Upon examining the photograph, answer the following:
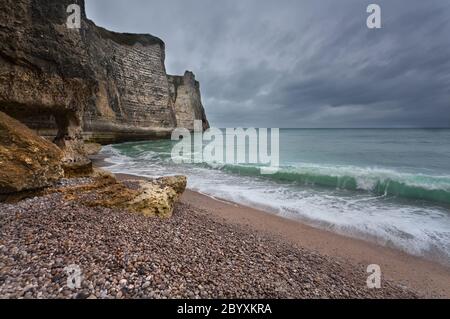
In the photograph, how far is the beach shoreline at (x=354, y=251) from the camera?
290cm

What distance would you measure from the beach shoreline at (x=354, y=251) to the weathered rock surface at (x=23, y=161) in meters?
3.19

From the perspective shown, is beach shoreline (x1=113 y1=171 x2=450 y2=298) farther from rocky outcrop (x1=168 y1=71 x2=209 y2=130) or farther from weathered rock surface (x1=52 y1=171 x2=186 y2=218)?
rocky outcrop (x1=168 y1=71 x2=209 y2=130)

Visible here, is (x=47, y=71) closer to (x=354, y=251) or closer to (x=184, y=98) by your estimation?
(x=354, y=251)

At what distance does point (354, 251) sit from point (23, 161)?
5408mm

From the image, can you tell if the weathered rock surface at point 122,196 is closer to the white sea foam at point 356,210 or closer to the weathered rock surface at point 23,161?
the weathered rock surface at point 23,161

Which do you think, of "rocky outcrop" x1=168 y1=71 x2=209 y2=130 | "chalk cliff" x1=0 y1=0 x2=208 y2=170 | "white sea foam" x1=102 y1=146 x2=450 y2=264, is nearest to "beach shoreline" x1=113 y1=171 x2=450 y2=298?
"white sea foam" x1=102 y1=146 x2=450 y2=264

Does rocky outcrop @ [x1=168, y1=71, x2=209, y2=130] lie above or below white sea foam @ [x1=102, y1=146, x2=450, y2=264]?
above

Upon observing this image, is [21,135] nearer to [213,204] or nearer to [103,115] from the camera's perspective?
[213,204]

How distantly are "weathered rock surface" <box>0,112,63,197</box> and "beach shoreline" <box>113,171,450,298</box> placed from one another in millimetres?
3186

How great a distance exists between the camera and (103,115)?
2178 centimetres

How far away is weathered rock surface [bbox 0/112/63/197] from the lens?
9.77 feet

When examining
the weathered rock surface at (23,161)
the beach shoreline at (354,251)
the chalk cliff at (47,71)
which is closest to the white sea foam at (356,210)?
the beach shoreline at (354,251)

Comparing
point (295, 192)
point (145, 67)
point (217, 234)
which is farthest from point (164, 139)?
point (217, 234)
